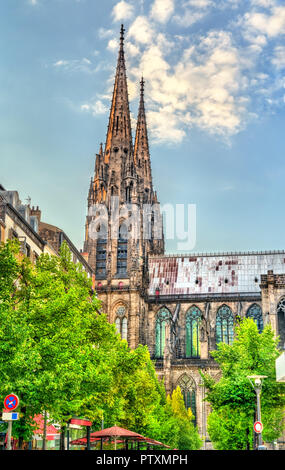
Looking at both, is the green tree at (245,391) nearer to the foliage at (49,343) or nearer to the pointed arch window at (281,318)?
the foliage at (49,343)

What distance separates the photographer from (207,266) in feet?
309

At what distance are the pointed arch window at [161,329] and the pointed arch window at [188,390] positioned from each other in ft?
22.3

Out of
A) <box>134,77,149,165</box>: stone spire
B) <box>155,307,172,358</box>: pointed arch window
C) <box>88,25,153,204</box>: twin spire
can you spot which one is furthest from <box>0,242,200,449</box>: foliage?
<box>134,77,149,165</box>: stone spire

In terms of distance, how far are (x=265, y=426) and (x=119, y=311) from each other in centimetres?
4749

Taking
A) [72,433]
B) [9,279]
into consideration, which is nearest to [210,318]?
[72,433]

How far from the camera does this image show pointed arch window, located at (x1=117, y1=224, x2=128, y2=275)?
89188 millimetres

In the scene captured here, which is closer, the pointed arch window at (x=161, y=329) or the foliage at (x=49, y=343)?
the foliage at (x=49, y=343)

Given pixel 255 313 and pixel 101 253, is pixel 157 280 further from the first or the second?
pixel 255 313

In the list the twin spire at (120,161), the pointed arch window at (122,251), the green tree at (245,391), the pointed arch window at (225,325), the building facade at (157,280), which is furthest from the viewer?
the twin spire at (120,161)

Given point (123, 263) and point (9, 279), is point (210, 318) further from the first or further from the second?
point (9, 279)

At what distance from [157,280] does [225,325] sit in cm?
1330

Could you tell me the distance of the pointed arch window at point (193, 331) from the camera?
8719 centimetres

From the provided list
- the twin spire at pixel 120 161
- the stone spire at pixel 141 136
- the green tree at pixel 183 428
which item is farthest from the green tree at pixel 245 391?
the stone spire at pixel 141 136

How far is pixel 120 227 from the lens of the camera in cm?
9094
